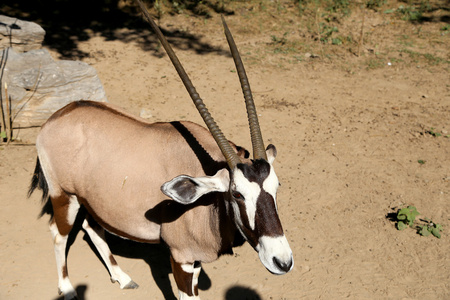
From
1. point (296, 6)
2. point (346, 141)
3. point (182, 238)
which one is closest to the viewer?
point (182, 238)

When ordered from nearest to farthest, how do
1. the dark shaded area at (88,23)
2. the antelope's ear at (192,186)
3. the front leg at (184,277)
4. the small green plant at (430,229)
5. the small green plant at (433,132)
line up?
the antelope's ear at (192,186) → the front leg at (184,277) → the small green plant at (430,229) → the small green plant at (433,132) → the dark shaded area at (88,23)

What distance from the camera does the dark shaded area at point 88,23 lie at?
33.1ft

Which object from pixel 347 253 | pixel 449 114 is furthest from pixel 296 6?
pixel 347 253

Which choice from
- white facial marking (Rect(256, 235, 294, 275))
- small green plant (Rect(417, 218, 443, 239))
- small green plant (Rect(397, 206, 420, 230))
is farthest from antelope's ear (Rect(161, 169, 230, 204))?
small green plant (Rect(417, 218, 443, 239))

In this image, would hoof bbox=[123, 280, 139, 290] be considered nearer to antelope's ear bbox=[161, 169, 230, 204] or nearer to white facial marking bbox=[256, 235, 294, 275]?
antelope's ear bbox=[161, 169, 230, 204]

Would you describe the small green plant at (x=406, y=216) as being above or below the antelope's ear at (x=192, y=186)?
below

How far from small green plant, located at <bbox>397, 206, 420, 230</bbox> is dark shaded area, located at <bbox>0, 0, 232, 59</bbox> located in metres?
5.89

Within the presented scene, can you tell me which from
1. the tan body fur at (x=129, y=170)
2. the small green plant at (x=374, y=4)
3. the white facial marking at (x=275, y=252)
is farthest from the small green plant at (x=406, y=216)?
the small green plant at (x=374, y=4)

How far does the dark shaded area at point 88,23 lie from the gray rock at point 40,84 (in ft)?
8.67

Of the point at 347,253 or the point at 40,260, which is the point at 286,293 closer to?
the point at 347,253

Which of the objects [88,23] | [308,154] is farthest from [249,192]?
[88,23]

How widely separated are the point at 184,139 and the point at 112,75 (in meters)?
5.44

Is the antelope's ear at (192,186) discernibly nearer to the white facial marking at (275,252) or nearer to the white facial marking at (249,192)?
the white facial marking at (249,192)

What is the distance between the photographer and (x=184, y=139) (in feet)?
12.6
